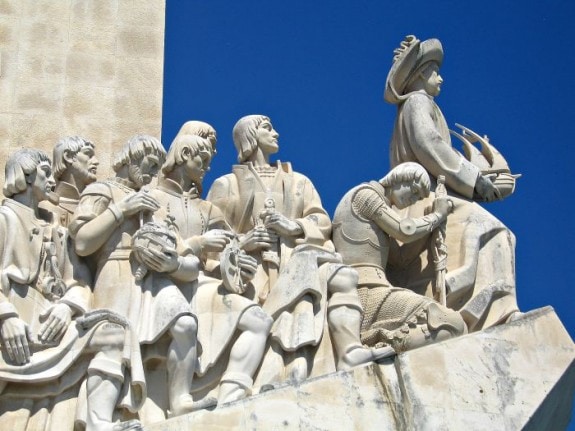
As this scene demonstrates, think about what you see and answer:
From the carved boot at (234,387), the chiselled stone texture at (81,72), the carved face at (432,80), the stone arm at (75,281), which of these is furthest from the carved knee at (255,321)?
the carved face at (432,80)

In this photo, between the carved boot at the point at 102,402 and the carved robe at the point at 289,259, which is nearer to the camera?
the carved boot at the point at 102,402

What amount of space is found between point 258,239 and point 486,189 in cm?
215

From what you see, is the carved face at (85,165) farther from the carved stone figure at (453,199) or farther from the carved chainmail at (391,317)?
the carved stone figure at (453,199)

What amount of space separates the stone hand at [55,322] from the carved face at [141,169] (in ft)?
4.24

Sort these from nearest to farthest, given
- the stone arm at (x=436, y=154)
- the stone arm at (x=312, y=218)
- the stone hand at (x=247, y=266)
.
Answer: the stone hand at (x=247, y=266)
the stone arm at (x=312, y=218)
the stone arm at (x=436, y=154)

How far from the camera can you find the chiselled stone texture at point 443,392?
1166 centimetres

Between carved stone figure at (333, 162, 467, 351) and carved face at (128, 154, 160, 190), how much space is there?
150cm

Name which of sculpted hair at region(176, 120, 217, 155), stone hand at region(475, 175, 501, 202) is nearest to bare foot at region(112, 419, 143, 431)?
sculpted hair at region(176, 120, 217, 155)

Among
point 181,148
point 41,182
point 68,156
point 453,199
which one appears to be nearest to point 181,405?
point 41,182

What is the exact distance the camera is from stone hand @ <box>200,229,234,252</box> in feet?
41.6

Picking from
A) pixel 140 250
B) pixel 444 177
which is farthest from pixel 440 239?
pixel 140 250

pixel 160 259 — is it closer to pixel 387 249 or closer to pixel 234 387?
pixel 234 387

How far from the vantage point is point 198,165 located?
1312 cm

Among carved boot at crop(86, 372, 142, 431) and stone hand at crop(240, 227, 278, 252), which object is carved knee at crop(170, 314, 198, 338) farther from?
stone hand at crop(240, 227, 278, 252)
